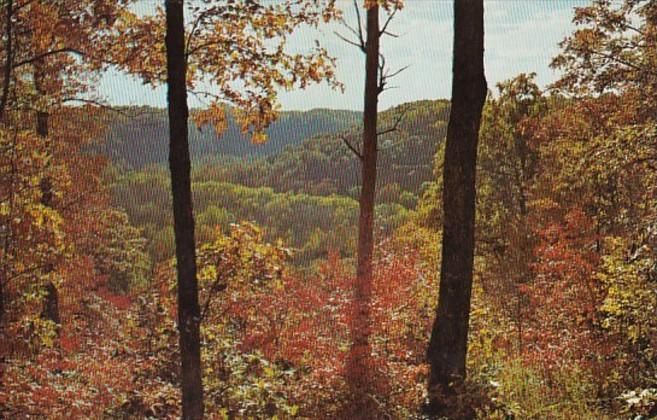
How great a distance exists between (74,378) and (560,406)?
632 centimetres

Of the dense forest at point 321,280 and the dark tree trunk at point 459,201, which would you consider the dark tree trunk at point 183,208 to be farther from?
the dark tree trunk at point 459,201

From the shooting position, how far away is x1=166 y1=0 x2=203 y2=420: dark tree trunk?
6465 millimetres

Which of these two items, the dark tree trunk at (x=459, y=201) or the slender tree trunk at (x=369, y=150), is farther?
the slender tree trunk at (x=369, y=150)

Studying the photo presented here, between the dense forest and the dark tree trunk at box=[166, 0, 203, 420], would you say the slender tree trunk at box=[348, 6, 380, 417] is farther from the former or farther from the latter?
the dark tree trunk at box=[166, 0, 203, 420]

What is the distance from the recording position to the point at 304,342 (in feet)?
27.5

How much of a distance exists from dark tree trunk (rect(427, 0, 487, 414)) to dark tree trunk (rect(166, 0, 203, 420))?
90.2 inches

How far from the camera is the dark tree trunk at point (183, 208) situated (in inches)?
255

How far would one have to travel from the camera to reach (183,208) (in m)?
6.50

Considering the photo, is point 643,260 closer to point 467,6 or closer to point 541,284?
point 467,6

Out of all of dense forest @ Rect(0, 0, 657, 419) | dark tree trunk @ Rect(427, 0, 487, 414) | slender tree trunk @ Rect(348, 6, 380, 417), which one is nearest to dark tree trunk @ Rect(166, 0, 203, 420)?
dense forest @ Rect(0, 0, 657, 419)

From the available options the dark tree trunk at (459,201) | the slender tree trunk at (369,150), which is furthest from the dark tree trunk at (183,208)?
the slender tree trunk at (369,150)

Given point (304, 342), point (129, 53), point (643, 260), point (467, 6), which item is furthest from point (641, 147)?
point (129, 53)

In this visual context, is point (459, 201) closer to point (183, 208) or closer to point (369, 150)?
point (369, 150)

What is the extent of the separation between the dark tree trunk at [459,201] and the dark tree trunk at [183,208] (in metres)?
2.29
